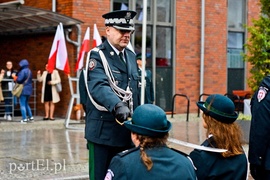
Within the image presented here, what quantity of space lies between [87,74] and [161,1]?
48.5 ft

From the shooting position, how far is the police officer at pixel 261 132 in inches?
209

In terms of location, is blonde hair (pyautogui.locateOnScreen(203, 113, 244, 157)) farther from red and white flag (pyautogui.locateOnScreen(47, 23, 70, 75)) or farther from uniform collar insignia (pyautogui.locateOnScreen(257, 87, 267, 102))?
red and white flag (pyautogui.locateOnScreen(47, 23, 70, 75))

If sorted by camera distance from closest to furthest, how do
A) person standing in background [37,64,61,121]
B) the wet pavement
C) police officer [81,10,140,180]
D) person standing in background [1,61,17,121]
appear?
police officer [81,10,140,180], the wet pavement, person standing in background [37,64,61,121], person standing in background [1,61,17,121]

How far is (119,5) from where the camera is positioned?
18578mm

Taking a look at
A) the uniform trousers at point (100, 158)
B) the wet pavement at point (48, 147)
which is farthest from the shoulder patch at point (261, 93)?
the wet pavement at point (48, 147)

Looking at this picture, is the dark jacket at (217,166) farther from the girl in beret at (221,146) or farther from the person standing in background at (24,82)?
the person standing in background at (24,82)

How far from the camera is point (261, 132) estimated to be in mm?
5312

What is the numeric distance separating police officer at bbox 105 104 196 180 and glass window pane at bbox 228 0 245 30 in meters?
18.5

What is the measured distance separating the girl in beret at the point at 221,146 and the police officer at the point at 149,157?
0.74m

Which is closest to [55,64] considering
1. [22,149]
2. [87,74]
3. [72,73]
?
[72,73]

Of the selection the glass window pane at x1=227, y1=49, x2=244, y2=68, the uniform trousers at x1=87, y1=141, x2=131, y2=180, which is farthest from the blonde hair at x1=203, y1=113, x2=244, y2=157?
the glass window pane at x1=227, y1=49, x2=244, y2=68

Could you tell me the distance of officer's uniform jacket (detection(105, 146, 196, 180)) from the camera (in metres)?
3.51

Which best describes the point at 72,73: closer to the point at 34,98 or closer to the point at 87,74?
the point at 34,98

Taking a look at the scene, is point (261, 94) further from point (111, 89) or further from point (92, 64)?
point (92, 64)
